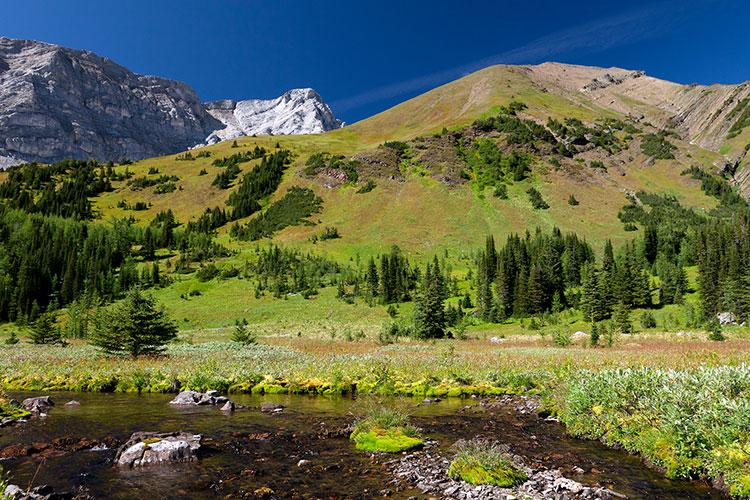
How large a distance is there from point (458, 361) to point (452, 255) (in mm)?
100342

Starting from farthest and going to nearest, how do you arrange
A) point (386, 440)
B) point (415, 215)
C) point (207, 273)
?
point (415, 215) < point (207, 273) < point (386, 440)

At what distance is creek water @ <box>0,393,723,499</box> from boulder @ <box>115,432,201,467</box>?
1.14ft

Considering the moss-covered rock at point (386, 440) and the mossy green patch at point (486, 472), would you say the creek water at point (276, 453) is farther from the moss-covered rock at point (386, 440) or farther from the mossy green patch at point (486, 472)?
the mossy green patch at point (486, 472)

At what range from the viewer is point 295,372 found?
3106cm

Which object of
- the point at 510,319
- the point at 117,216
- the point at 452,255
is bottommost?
the point at 510,319

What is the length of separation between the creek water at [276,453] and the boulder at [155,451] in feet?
1.14

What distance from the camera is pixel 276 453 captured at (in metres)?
15.4

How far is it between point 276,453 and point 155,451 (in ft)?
12.8

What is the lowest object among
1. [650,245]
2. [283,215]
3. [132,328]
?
[132,328]

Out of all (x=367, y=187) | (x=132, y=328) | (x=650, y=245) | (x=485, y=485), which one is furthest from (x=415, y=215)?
(x=485, y=485)

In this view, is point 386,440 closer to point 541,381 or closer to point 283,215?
point 541,381

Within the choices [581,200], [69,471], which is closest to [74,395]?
[69,471]

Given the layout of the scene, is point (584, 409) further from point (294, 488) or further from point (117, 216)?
point (117, 216)

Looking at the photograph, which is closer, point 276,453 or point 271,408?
point 276,453
